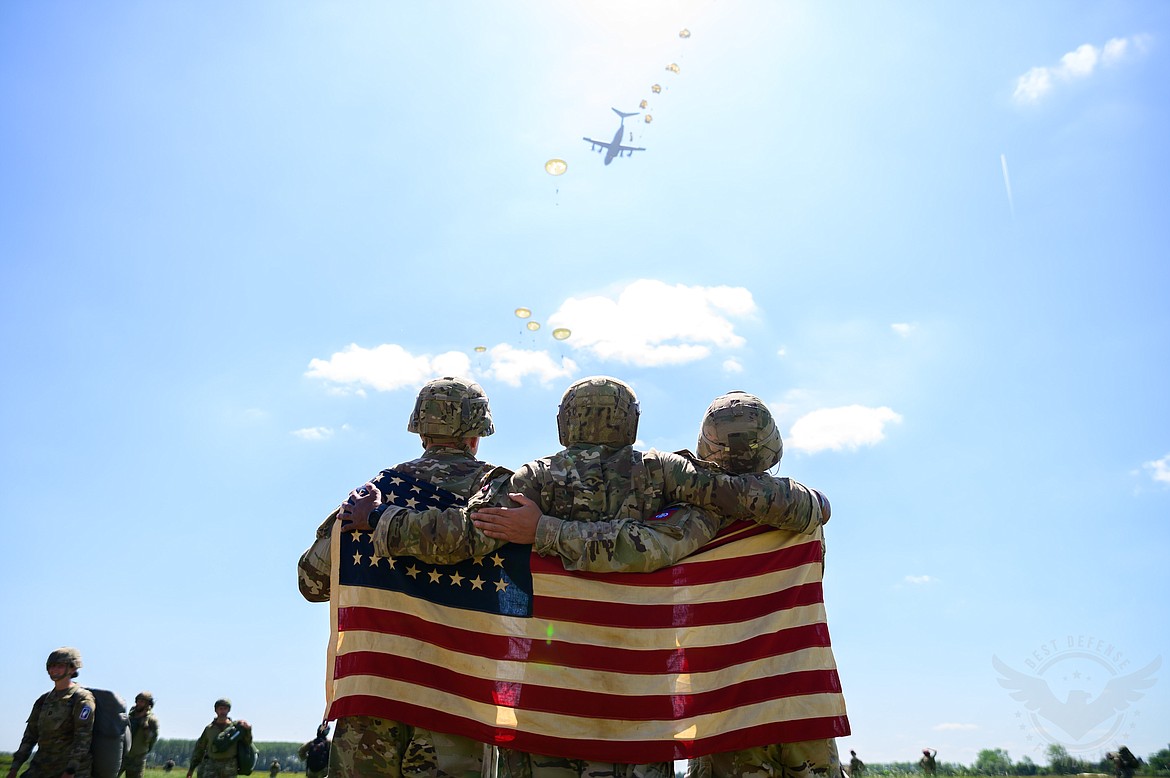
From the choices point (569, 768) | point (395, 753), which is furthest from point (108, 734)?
point (569, 768)

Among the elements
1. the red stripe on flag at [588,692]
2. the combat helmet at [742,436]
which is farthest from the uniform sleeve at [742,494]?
the red stripe on flag at [588,692]

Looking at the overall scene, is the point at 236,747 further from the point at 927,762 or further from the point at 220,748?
the point at 927,762

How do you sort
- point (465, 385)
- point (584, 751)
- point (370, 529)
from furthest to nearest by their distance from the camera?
1. point (465, 385)
2. point (370, 529)
3. point (584, 751)

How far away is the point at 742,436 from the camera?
18.2 feet

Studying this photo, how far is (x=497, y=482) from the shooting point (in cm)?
557

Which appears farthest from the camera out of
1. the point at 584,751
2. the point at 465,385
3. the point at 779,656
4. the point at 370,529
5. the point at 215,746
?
the point at 215,746

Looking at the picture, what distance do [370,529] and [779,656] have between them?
2.96m

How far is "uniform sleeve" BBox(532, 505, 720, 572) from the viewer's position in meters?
5.13

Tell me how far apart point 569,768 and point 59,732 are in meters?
7.95

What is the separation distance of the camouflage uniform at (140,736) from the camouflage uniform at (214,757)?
54.4 inches

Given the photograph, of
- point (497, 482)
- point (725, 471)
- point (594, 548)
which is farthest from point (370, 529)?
point (725, 471)

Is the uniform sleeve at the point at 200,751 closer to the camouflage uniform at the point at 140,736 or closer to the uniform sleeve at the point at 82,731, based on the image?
the camouflage uniform at the point at 140,736

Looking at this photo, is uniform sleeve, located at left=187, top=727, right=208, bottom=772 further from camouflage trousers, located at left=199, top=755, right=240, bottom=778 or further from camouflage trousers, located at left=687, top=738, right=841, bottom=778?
camouflage trousers, located at left=687, top=738, right=841, bottom=778

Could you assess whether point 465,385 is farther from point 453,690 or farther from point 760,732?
point 760,732
